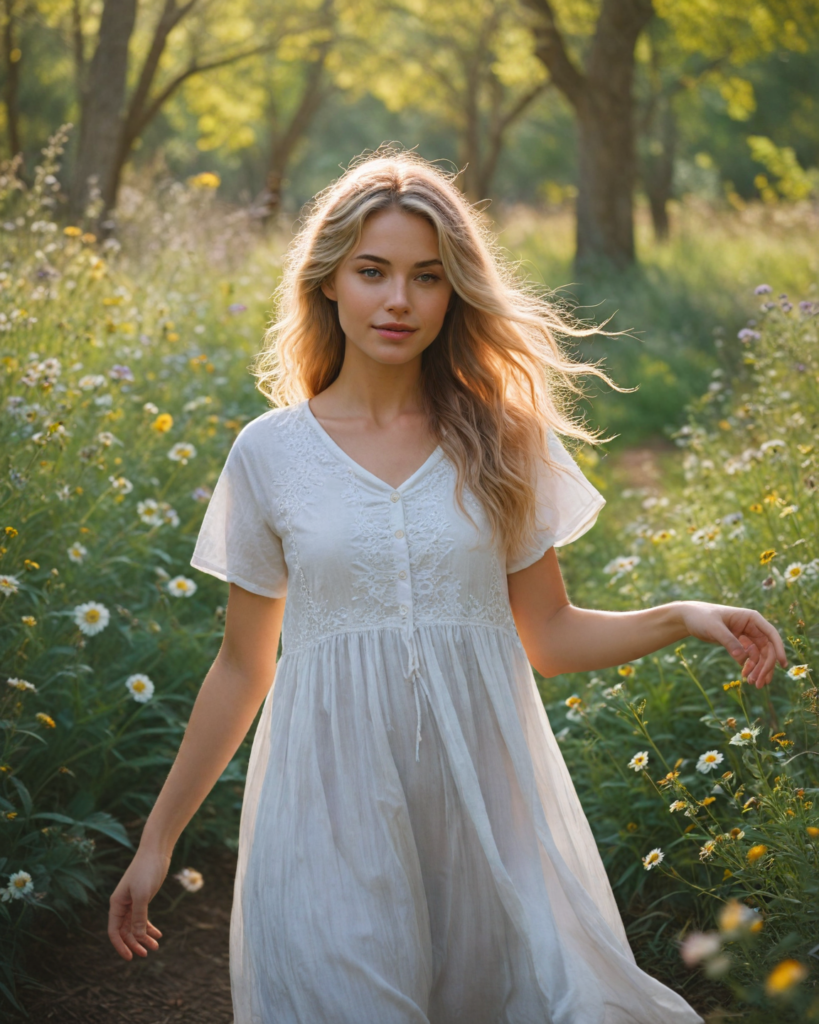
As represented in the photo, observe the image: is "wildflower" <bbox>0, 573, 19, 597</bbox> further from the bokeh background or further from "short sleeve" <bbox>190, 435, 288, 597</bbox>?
"short sleeve" <bbox>190, 435, 288, 597</bbox>

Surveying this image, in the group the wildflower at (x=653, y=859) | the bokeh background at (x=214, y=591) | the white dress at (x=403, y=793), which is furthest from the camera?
the bokeh background at (x=214, y=591)

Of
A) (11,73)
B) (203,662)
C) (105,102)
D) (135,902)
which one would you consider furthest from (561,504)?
(11,73)

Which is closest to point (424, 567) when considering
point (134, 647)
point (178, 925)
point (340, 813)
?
point (340, 813)

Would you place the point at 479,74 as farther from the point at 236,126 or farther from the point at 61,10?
the point at 61,10

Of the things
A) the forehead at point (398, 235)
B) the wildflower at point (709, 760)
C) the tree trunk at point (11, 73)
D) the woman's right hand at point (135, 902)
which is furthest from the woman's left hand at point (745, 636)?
the tree trunk at point (11, 73)

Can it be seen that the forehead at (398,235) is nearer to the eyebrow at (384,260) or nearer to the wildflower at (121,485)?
the eyebrow at (384,260)

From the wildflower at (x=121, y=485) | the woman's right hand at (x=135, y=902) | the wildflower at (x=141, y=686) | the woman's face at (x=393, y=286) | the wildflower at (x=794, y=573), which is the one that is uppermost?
the woman's face at (x=393, y=286)

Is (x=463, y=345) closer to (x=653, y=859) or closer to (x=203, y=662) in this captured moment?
(x=653, y=859)

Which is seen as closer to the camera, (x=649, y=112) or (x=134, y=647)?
(x=134, y=647)

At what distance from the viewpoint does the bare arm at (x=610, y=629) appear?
175 centimetres

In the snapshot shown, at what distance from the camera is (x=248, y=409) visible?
212 inches

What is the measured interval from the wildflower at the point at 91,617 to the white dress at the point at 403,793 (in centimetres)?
89

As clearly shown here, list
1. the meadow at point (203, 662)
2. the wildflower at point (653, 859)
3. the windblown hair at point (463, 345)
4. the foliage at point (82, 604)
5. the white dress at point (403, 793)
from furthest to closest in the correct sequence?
the foliage at point (82, 604), the meadow at point (203, 662), the wildflower at point (653, 859), the windblown hair at point (463, 345), the white dress at point (403, 793)

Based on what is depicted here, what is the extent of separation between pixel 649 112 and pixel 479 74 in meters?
3.99
